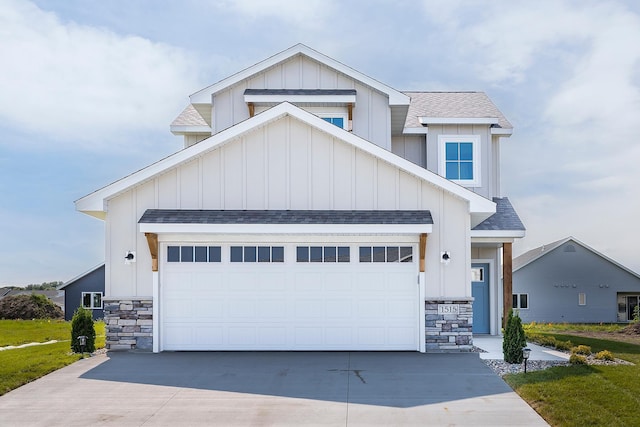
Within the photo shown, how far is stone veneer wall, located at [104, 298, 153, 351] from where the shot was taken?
13.0 meters

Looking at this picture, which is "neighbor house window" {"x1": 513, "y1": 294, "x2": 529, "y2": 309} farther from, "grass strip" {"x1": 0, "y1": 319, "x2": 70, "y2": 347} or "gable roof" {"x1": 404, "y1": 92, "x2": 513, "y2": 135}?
"grass strip" {"x1": 0, "y1": 319, "x2": 70, "y2": 347}

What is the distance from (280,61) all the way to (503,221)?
730 cm

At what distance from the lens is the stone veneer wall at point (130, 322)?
1300 centimetres

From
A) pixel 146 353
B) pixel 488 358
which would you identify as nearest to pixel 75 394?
pixel 146 353

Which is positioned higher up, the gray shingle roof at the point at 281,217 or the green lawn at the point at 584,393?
the gray shingle roof at the point at 281,217

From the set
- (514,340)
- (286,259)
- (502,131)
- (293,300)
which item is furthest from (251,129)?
(502,131)

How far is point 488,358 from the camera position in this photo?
1247 cm

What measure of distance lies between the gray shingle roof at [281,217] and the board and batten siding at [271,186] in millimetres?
190

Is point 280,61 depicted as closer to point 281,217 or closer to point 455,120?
point 455,120

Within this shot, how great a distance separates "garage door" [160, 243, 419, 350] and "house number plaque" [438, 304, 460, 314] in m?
0.51

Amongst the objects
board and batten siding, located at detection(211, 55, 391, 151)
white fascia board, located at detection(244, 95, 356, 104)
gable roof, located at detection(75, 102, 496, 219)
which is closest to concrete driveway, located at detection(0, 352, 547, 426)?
gable roof, located at detection(75, 102, 496, 219)

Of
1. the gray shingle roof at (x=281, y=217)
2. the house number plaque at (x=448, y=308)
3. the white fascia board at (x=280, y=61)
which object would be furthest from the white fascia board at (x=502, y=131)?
the house number plaque at (x=448, y=308)

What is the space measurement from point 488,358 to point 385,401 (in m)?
4.09

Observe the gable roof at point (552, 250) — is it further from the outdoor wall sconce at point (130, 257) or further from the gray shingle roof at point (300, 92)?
the outdoor wall sconce at point (130, 257)
